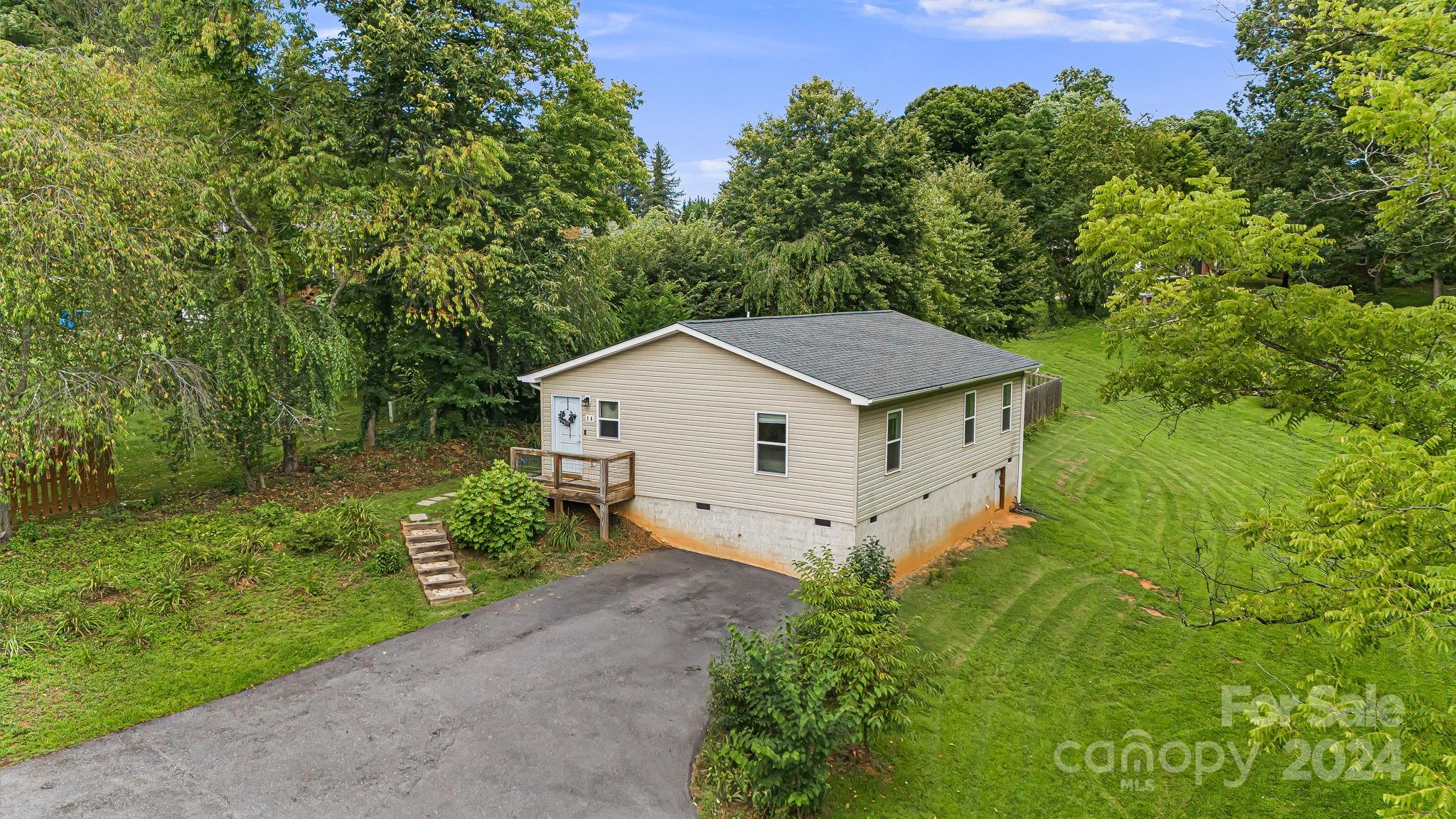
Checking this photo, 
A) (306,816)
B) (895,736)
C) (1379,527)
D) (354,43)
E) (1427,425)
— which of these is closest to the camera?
(1379,527)

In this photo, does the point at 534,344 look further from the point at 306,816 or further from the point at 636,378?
the point at 306,816

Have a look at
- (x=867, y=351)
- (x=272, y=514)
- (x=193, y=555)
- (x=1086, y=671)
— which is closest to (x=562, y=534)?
(x=272, y=514)

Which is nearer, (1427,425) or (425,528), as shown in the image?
(1427,425)

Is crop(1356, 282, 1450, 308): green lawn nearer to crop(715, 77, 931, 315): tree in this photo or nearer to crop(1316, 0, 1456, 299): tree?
crop(715, 77, 931, 315): tree

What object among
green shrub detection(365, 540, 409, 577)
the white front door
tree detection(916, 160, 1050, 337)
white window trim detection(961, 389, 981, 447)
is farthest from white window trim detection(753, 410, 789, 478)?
tree detection(916, 160, 1050, 337)

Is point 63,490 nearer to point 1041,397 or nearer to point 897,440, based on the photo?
point 897,440

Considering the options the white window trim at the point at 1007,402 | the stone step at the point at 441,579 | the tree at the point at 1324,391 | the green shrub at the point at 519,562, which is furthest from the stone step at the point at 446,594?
the white window trim at the point at 1007,402

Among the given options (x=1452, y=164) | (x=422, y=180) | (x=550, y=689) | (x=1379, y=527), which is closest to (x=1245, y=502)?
(x=1452, y=164)
